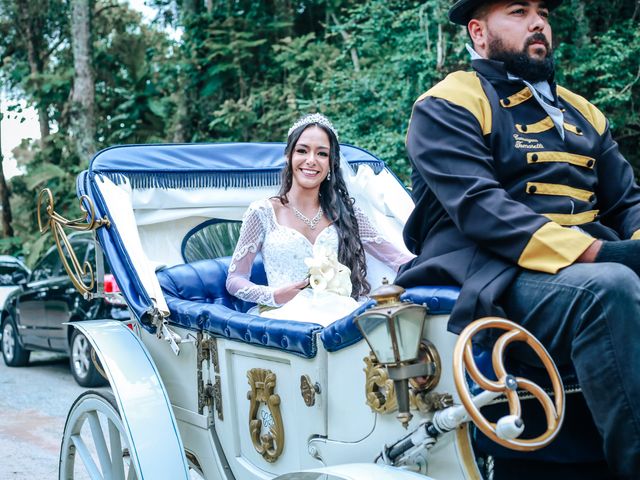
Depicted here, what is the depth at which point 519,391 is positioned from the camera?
2092 millimetres

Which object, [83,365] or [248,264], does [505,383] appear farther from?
[83,365]

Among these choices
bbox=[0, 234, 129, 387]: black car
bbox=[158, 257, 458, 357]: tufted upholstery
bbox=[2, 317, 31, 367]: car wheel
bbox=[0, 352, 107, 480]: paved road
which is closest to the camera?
bbox=[158, 257, 458, 357]: tufted upholstery

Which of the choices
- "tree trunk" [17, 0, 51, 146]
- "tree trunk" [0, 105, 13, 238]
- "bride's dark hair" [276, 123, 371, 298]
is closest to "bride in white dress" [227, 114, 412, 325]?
"bride's dark hair" [276, 123, 371, 298]

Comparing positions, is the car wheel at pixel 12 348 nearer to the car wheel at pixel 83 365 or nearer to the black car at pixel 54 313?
the black car at pixel 54 313

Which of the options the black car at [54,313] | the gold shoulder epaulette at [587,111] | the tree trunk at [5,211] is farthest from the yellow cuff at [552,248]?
the tree trunk at [5,211]

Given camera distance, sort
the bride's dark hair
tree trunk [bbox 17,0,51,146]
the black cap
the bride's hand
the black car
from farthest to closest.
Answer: tree trunk [bbox 17,0,51,146] < the black car < the bride's dark hair < the bride's hand < the black cap

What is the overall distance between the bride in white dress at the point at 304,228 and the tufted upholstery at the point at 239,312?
0.15 meters

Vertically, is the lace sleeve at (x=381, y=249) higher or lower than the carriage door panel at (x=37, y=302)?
higher

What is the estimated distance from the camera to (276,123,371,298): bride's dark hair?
13.4 feet

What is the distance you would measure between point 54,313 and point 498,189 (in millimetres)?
7772

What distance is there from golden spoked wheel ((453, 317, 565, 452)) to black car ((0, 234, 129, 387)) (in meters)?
6.29

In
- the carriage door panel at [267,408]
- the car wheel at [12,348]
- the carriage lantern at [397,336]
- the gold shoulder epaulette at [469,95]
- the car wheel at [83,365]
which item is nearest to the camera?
the carriage lantern at [397,336]

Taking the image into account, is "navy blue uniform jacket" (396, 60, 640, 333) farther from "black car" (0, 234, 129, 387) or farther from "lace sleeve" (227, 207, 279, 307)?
"black car" (0, 234, 129, 387)

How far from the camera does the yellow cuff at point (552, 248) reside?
2.10m
